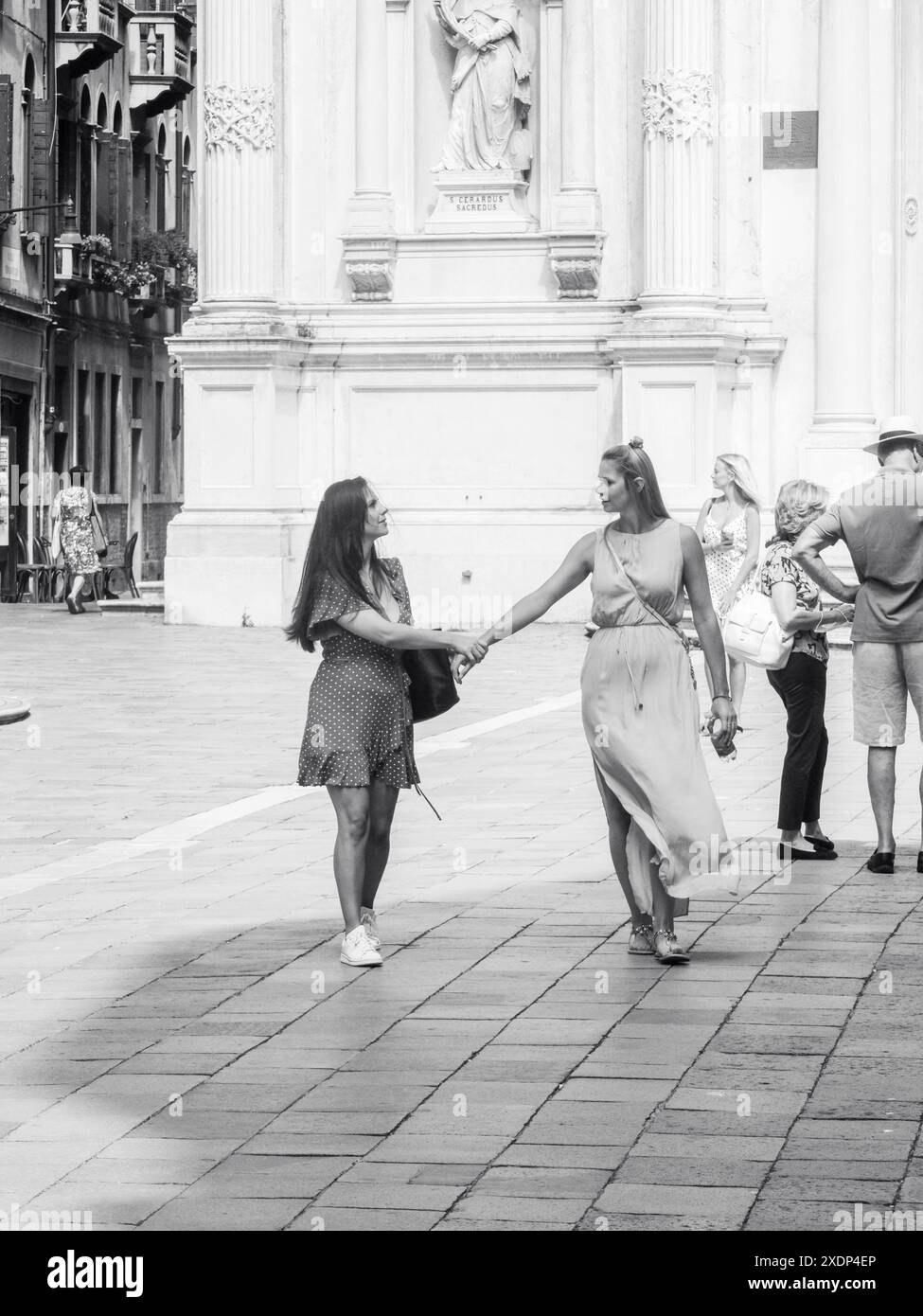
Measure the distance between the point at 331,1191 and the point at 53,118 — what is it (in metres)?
41.6

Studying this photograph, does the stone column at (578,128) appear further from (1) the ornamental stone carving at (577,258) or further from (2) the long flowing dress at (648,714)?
(2) the long flowing dress at (648,714)

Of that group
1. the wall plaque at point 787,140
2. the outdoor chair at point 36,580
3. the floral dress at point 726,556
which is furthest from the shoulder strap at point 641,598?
the outdoor chair at point 36,580

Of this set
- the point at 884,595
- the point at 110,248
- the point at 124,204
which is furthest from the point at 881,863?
the point at 124,204

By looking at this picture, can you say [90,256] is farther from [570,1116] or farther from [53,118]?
[570,1116]

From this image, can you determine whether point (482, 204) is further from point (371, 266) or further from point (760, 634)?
point (760, 634)

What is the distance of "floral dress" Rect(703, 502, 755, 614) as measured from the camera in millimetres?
17375

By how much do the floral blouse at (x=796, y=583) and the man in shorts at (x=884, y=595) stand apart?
1.89 feet

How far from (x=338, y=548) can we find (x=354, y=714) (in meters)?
0.55

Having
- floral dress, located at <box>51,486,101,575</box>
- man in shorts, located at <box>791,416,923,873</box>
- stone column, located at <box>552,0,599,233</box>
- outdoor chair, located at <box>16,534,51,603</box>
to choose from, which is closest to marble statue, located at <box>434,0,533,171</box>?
stone column, located at <box>552,0,599,233</box>

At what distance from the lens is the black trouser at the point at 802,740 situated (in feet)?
36.4

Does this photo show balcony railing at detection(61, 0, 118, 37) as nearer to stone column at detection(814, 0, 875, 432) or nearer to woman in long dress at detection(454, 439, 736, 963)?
stone column at detection(814, 0, 875, 432)

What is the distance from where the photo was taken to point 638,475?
8.60m

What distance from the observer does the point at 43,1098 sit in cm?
669

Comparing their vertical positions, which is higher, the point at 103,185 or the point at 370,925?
the point at 103,185
